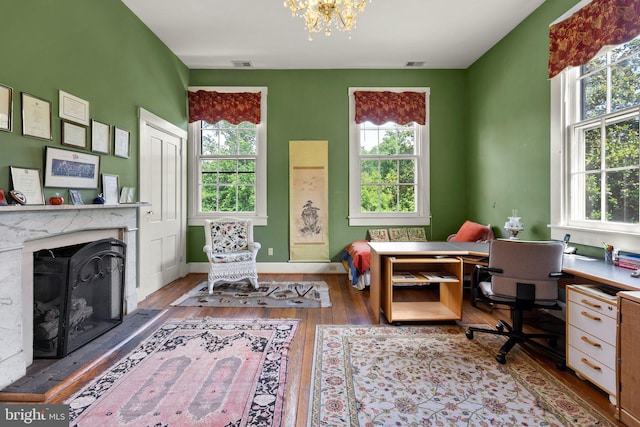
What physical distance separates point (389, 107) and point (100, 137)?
12.1 feet

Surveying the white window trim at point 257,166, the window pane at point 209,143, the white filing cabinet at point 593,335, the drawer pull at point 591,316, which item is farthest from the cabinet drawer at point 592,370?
the window pane at point 209,143

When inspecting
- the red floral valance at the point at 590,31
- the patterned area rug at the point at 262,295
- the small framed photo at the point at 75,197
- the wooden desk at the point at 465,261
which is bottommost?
the patterned area rug at the point at 262,295

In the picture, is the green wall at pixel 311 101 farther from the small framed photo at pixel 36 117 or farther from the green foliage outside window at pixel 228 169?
the green foliage outside window at pixel 228 169

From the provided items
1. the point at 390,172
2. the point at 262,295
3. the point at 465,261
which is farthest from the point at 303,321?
the point at 390,172

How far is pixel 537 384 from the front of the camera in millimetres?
1880

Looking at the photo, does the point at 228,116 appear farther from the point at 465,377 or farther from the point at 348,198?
the point at 465,377

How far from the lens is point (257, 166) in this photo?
181 inches

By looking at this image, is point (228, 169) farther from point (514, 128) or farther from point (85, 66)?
point (514, 128)

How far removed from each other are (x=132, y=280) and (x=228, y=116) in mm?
2700

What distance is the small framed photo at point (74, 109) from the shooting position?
2.34m

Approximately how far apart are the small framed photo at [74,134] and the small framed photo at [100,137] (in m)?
0.09

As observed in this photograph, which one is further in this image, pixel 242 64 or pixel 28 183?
pixel 242 64

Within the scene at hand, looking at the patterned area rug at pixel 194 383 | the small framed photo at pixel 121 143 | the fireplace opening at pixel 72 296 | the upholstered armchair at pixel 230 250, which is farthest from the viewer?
the upholstered armchair at pixel 230 250

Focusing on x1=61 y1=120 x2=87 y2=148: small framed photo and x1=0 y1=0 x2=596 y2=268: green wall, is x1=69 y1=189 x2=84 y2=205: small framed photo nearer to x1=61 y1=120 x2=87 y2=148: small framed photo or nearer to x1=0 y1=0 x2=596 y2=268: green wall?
x1=0 y1=0 x2=596 y2=268: green wall
